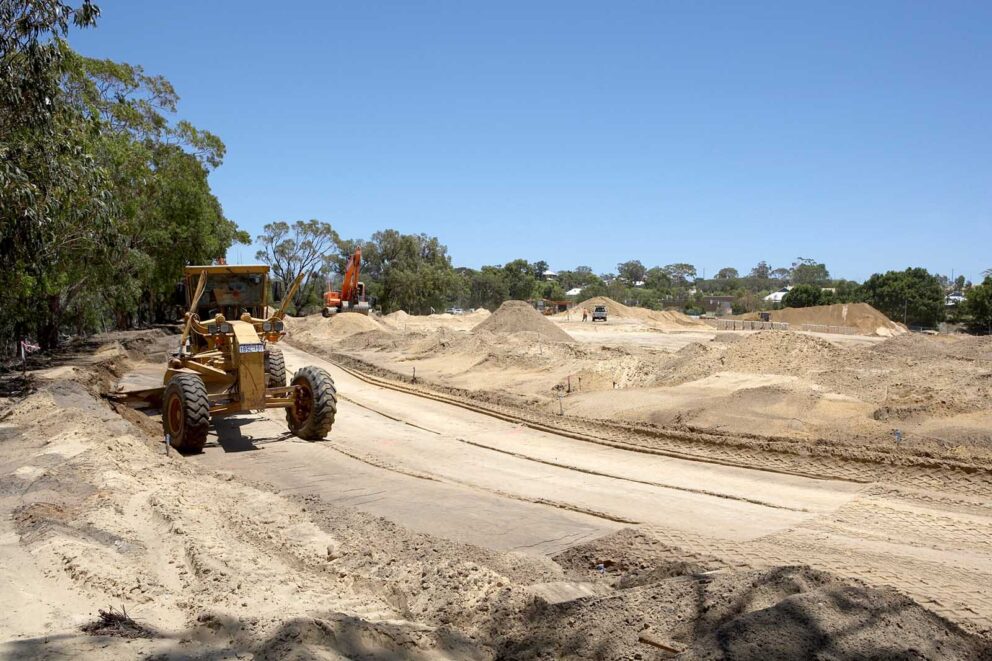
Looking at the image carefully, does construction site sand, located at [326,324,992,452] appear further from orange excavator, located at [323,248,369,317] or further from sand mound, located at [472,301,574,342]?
orange excavator, located at [323,248,369,317]

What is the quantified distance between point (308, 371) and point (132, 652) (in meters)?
9.49

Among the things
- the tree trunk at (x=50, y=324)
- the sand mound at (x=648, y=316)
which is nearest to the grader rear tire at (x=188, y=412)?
the tree trunk at (x=50, y=324)

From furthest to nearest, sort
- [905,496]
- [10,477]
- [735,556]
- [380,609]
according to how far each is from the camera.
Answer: [905,496], [10,477], [735,556], [380,609]

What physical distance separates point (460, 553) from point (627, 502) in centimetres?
349

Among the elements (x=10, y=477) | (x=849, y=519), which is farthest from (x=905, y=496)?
(x=10, y=477)

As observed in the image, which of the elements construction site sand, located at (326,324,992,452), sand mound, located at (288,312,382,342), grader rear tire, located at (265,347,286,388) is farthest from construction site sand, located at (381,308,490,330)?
grader rear tire, located at (265,347,286,388)

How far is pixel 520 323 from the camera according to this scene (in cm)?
3844

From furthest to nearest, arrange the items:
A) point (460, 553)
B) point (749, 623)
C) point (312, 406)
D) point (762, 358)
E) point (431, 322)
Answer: point (431, 322), point (762, 358), point (312, 406), point (460, 553), point (749, 623)

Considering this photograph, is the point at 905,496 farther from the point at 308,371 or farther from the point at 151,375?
the point at 151,375

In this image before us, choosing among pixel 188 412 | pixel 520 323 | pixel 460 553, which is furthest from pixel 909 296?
pixel 460 553

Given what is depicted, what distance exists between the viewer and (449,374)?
2570 cm

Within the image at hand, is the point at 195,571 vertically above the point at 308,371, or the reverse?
the point at 308,371

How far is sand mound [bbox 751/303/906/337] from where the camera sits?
59594mm

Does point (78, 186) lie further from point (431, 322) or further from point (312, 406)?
point (431, 322)
